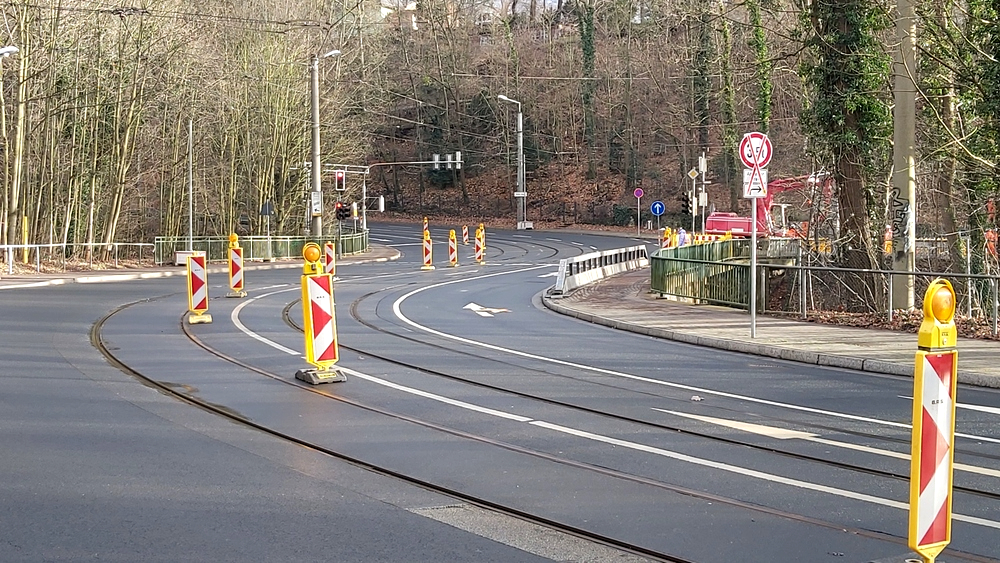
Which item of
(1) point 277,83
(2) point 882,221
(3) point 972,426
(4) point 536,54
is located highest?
(4) point 536,54

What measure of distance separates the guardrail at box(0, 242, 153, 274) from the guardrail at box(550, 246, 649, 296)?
17003 millimetres

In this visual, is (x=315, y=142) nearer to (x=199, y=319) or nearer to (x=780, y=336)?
(x=199, y=319)

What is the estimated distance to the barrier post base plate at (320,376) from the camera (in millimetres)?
11977

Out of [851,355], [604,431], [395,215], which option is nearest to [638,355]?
[851,355]

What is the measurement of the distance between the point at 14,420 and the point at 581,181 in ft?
249

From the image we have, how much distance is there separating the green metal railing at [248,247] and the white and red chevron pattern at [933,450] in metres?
39.6

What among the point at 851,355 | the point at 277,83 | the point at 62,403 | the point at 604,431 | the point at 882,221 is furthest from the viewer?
the point at 277,83

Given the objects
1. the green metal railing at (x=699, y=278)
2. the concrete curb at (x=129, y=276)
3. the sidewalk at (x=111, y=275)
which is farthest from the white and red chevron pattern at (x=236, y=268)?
the green metal railing at (x=699, y=278)

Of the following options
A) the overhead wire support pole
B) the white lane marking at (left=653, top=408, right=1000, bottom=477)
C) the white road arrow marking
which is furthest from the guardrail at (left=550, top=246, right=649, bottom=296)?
the white lane marking at (left=653, top=408, right=1000, bottom=477)

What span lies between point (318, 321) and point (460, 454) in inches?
154

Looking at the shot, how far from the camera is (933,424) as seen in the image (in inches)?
206

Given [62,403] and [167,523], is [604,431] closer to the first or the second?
[167,523]

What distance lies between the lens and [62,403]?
34.7 feet

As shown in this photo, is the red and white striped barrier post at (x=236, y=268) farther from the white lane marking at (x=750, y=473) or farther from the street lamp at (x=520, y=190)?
the street lamp at (x=520, y=190)
